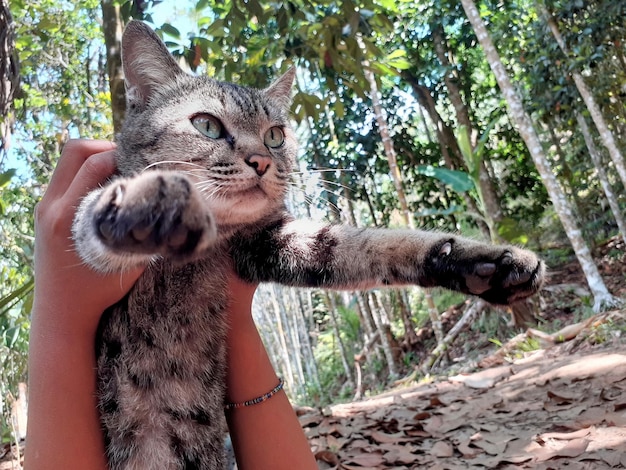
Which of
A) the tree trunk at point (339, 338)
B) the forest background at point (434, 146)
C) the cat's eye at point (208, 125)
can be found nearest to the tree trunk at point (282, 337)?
the forest background at point (434, 146)

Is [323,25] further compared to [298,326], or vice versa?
[298,326]

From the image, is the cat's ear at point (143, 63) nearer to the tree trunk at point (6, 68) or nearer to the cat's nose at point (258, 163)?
the cat's nose at point (258, 163)

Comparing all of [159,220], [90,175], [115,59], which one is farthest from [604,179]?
[159,220]

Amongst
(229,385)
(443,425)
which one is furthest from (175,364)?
(443,425)

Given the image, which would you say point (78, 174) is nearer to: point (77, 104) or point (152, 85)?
point (152, 85)

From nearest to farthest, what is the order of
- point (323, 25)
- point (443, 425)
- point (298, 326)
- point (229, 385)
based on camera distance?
point (229, 385) < point (323, 25) < point (443, 425) < point (298, 326)

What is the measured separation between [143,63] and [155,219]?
1180mm

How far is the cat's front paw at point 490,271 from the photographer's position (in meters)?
1.68

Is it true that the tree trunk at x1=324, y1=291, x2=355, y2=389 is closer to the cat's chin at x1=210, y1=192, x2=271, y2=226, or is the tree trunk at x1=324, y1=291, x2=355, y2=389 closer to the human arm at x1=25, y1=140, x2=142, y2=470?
the cat's chin at x1=210, y1=192, x2=271, y2=226

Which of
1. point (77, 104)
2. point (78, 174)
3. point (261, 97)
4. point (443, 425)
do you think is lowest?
point (443, 425)

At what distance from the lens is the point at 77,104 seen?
8.41 metres

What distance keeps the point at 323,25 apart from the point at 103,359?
1.98 metres

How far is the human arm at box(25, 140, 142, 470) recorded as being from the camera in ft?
4.71

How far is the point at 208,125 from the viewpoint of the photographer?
1.84 m
